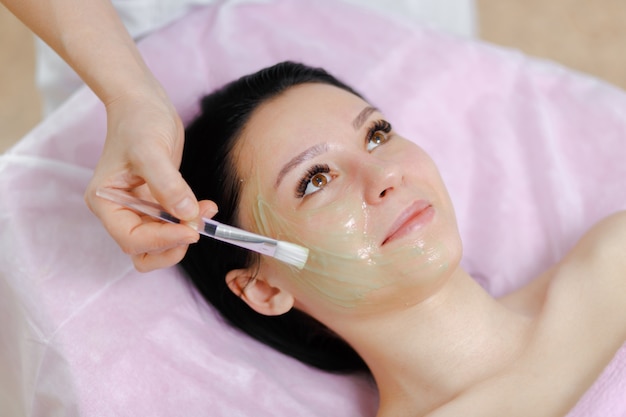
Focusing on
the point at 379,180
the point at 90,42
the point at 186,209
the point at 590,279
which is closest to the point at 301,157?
the point at 379,180

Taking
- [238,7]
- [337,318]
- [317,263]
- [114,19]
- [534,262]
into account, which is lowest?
[534,262]

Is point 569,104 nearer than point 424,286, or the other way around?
point 424,286

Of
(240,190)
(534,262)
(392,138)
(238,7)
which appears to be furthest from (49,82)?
(534,262)

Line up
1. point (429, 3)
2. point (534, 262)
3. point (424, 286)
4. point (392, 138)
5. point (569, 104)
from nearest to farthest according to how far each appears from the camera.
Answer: point (424, 286) < point (392, 138) < point (534, 262) < point (569, 104) < point (429, 3)

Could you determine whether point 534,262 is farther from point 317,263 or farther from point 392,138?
point 317,263

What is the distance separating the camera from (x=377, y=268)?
1042 millimetres

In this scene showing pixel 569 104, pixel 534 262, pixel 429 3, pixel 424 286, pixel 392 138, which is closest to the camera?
pixel 424 286

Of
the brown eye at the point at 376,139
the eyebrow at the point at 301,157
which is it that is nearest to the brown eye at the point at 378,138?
the brown eye at the point at 376,139

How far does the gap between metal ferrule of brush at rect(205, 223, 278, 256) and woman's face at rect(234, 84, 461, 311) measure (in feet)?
0.33

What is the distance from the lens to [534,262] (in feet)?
4.79

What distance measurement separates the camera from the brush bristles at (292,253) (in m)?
0.98

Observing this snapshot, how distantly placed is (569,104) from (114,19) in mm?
975

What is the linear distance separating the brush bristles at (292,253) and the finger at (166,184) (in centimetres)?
13

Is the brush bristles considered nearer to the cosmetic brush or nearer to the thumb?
the cosmetic brush
